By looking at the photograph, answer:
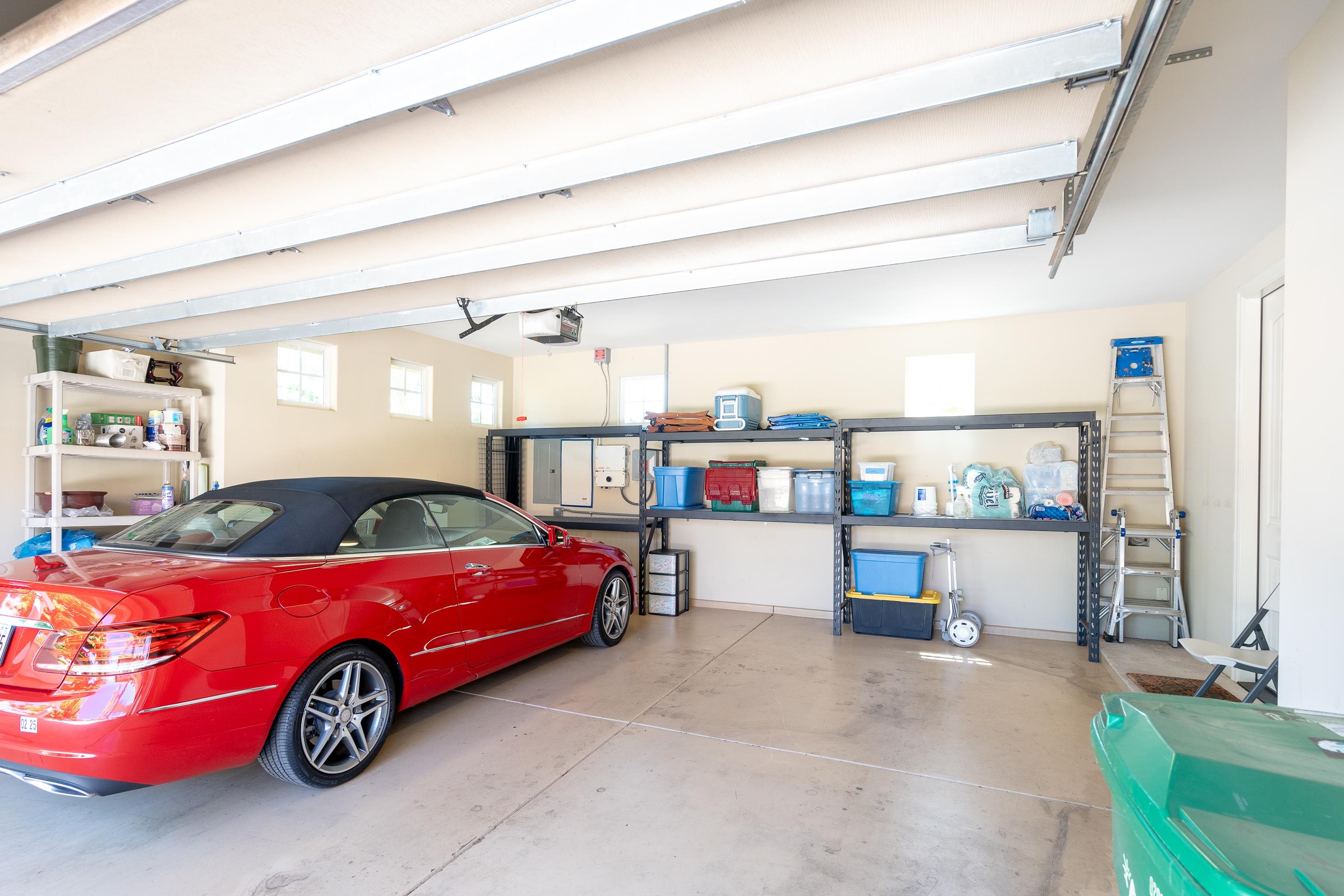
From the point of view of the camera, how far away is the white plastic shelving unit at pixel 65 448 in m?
3.80

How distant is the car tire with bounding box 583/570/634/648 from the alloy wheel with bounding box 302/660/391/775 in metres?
1.88

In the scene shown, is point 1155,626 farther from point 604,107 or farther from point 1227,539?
point 604,107

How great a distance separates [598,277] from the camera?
353 centimetres

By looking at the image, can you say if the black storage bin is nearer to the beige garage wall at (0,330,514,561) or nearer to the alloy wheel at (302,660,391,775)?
the alloy wheel at (302,660,391,775)

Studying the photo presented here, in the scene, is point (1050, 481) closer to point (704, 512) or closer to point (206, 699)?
point (704, 512)

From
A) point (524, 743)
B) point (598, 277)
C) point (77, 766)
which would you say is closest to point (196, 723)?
point (77, 766)

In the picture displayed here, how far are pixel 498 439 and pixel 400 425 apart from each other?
1.27 metres

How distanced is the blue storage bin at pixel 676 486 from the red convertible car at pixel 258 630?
219cm

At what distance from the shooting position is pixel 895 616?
16.9 ft

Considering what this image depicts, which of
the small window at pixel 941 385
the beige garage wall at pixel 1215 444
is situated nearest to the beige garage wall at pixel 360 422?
the small window at pixel 941 385

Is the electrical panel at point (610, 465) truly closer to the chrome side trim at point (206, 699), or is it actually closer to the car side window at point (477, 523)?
the car side window at point (477, 523)

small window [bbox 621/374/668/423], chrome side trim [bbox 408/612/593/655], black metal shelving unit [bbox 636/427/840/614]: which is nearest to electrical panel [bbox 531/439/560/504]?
small window [bbox 621/374/668/423]

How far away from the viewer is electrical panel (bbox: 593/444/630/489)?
6.62 meters

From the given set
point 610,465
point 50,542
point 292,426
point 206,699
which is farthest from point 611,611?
point 50,542
